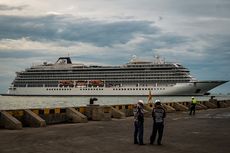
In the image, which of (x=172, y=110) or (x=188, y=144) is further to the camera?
(x=172, y=110)

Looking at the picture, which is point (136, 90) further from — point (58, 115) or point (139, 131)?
point (139, 131)

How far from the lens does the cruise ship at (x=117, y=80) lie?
12181 centimetres

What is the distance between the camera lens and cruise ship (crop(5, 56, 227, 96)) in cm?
12181

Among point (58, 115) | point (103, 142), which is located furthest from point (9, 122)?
point (103, 142)

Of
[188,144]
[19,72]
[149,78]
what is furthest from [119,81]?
[188,144]

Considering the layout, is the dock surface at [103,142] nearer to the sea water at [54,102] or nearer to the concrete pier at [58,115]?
the concrete pier at [58,115]

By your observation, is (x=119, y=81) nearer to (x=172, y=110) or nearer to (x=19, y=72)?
(x=19, y=72)

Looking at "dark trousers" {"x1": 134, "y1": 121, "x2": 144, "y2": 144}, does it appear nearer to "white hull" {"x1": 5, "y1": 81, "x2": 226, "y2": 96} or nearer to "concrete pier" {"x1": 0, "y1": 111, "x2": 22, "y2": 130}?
"concrete pier" {"x1": 0, "y1": 111, "x2": 22, "y2": 130}

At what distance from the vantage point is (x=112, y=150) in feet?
35.2

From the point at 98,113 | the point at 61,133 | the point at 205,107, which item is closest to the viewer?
the point at 61,133

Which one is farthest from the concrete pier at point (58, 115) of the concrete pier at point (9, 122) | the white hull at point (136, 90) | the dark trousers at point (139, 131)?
the white hull at point (136, 90)

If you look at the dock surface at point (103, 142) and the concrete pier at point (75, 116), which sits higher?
the concrete pier at point (75, 116)

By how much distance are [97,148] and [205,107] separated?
29153 millimetres

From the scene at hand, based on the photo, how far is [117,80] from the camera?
125500 millimetres
